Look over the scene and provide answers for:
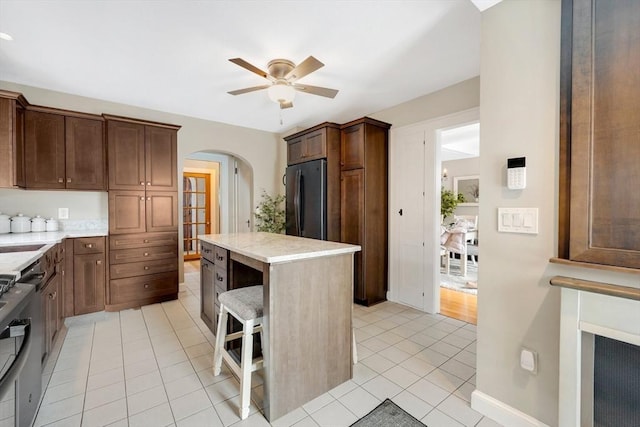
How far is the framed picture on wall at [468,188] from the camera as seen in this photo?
693 cm

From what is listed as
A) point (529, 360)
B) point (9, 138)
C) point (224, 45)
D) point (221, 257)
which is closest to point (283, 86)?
point (224, 45)

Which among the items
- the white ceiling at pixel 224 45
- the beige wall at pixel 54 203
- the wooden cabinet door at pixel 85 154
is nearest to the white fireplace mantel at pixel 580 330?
the white ceiling at pixel 224 45

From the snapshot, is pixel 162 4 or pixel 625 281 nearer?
pixel 625 281

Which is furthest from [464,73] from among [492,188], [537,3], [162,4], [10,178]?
[10,178]

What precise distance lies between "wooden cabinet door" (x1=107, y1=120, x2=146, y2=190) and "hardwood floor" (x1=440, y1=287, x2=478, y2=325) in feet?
13.3

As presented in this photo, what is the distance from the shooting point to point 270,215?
4.54 meters

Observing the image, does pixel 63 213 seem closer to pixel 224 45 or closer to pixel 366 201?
pixel 224 45

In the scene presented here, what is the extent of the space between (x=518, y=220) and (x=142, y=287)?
3.88 m

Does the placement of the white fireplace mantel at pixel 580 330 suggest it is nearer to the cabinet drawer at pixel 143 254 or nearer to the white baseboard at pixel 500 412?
the white baseboard at pixel 500 412

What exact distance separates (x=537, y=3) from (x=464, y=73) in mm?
1456

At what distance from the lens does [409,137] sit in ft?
11.2

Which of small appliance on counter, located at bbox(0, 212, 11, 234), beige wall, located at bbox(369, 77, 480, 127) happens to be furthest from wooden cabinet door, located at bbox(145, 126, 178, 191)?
beige wall, located at bbox(369, 77, 480, 127)

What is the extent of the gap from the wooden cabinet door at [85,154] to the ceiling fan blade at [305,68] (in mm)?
2460

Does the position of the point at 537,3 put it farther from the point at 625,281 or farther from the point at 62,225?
the point at 62,225
